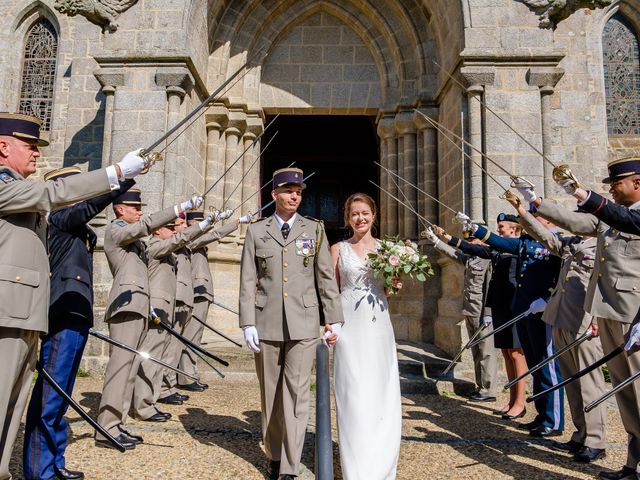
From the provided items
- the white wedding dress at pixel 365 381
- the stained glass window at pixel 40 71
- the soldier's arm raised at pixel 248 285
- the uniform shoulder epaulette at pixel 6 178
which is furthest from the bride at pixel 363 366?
the stained glass window at pixel 40 71

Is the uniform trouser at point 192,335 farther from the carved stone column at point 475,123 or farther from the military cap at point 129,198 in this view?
the carved stone column at point 475,123

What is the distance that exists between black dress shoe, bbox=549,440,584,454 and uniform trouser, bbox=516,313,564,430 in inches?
→ 12.2

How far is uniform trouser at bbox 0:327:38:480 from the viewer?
261 centimetres

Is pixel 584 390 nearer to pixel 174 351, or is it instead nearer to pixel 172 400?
pixel 172 400

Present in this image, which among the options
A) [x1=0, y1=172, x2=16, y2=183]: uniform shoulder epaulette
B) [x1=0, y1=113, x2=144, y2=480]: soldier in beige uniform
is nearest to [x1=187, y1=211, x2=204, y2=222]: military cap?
[x1=0, y1=113, x2=144, y2=480]: soldier in beige uniform

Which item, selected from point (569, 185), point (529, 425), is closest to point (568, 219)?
point (569, 185)

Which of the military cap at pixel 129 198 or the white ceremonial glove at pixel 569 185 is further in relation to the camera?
the military cap at pixel 129 198

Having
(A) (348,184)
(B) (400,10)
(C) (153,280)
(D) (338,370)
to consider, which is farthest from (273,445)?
(A) (348,184)

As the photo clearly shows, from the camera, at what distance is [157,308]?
514 cm

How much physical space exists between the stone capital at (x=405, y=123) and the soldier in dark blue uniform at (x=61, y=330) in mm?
6378

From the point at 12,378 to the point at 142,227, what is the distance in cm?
165

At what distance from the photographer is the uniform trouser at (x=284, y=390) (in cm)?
346

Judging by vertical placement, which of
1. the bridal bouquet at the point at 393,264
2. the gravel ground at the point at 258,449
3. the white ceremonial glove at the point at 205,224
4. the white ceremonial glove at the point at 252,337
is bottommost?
the gravel ground at the point at 258,449

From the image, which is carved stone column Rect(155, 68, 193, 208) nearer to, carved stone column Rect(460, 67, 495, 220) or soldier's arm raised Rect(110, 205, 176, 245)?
soldier's arm raised Rect(110, 205, 176, 245)
